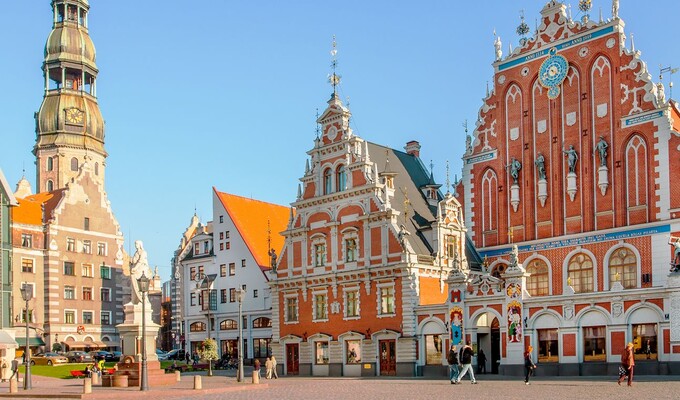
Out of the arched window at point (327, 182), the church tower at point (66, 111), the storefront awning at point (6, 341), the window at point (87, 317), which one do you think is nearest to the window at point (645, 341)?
the arched window at point (327, 182)

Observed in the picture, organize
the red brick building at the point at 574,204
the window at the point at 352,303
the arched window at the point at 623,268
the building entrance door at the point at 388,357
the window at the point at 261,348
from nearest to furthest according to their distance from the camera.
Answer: the red brick building at the point at 574,204
the arched window at the point at 623,268
the building entrance door at the point at 388,357
the window at the point at 352,303
the window at the point at 261,348

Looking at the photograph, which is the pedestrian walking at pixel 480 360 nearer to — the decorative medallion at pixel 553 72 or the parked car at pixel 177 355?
the decorative medallion at pixel 553 72

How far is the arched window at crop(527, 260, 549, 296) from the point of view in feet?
156

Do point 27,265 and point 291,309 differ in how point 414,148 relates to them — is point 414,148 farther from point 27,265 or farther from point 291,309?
point 27,265

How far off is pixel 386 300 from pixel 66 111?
58.6 m

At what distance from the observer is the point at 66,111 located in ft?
314

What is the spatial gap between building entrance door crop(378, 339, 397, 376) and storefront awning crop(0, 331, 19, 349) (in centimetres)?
2933

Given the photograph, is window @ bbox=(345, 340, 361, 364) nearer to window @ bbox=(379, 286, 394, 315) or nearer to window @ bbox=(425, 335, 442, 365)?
window @ bbox=(379, 286, 394, 315)

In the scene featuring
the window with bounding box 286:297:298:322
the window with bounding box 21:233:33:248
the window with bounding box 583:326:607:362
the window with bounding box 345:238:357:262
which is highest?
the window with bounding box 21:233:33:248

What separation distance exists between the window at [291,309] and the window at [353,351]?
197 inches

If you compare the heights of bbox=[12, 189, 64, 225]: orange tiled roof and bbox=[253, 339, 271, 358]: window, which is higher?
bbox=[12, 189, 64, 225]: orange tiled roof

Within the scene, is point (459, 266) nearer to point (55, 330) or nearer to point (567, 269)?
point (567, 269)

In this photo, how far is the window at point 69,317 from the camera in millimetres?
78938

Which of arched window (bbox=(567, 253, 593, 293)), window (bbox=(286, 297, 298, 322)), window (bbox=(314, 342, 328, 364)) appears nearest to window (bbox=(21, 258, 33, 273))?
window (bbox=(286, 297, 298, 322))
